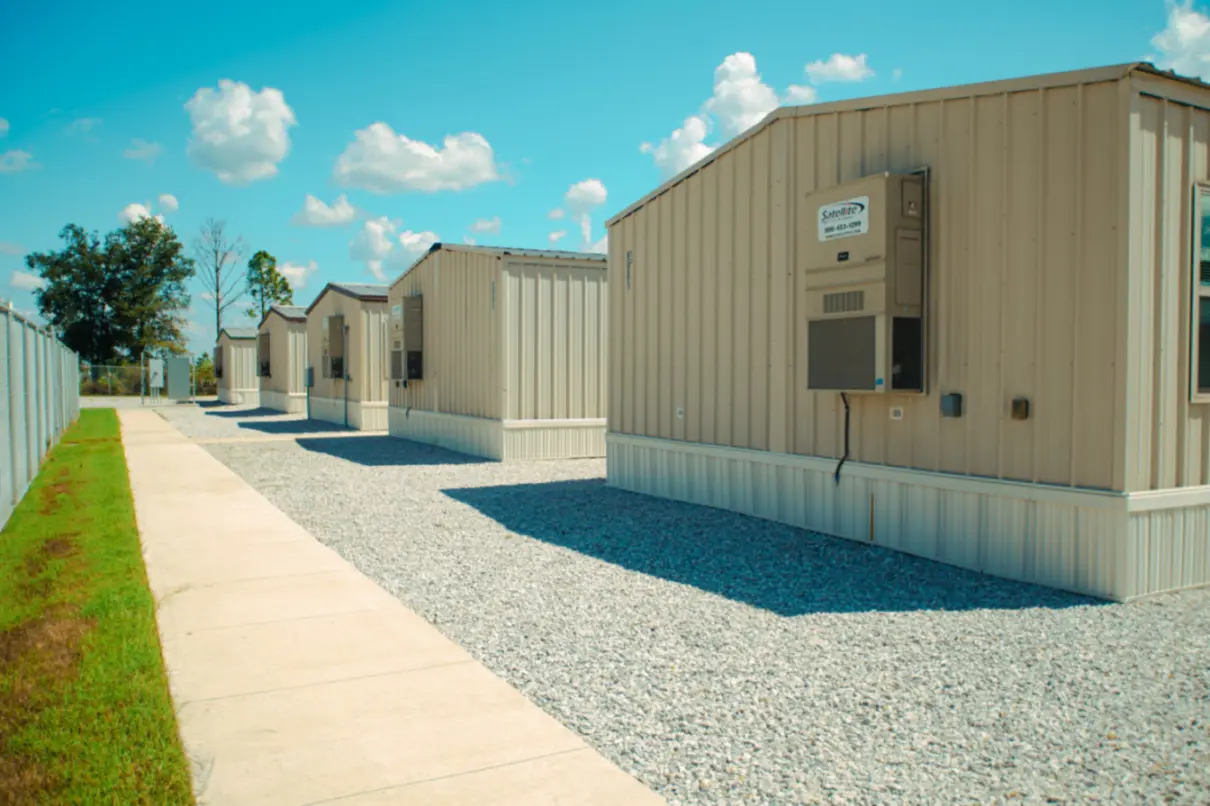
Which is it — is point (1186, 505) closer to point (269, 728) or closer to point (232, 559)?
point (269, 728)

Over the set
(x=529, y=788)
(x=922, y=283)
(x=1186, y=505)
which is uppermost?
(x=922, y=283)

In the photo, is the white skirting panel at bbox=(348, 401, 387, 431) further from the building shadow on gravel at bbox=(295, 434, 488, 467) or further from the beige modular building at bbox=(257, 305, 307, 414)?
the beige modular building at bbox=(257, 305, 307, 414)

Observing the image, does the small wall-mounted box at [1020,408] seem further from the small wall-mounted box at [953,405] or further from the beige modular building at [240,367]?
the beige modular building at [240,367]

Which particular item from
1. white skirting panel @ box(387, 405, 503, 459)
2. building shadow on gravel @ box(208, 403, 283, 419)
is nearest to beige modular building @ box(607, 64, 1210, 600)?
white skirting panel @ box(387, 405, 503, 459)

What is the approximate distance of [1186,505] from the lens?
224 inches

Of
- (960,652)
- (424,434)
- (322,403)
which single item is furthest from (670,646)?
(322,403)

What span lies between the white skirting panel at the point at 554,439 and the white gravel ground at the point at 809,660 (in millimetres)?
5366

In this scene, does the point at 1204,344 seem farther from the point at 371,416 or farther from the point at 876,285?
the point at 371,416

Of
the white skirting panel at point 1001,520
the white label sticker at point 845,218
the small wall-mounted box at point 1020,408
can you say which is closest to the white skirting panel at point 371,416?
the white skirting panel at point 1001,520

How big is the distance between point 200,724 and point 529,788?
1.52m

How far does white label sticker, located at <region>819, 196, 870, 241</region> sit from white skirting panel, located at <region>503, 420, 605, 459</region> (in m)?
7.50

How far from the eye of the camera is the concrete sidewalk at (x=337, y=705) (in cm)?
320

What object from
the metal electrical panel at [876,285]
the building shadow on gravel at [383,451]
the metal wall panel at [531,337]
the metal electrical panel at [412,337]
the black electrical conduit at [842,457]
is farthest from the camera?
the metal electrical panel at [412,337]

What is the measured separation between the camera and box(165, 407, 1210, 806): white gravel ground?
10.9ft
